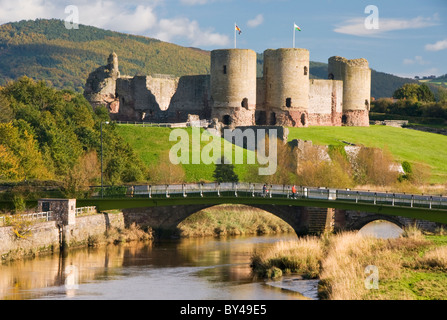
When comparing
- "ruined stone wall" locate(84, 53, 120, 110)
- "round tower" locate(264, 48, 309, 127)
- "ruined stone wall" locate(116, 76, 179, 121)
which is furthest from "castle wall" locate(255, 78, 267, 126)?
"ruined stone wall" locate(84, 53, 120, 110)

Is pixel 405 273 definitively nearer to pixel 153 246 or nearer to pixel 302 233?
pixel 302 233

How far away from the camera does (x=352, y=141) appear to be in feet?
307

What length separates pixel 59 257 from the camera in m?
51.8

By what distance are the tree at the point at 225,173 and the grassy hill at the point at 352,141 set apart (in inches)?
23.2

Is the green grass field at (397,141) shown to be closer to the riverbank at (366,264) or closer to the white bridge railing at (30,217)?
the riverbank at (366,264)

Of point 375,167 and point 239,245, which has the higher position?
point 375,167

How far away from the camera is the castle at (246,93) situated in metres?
98.1

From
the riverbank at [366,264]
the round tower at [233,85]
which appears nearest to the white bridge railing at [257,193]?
the riverbank at [366,264]

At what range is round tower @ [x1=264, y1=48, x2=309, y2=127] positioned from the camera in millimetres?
99500

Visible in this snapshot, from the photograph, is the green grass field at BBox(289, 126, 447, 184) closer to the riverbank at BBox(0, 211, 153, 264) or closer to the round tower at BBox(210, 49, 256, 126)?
the round tower at BBox(210, 49, 256, 126)

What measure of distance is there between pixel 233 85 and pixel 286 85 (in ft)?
21.3

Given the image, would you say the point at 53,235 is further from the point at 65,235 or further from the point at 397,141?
the point at 397,141
